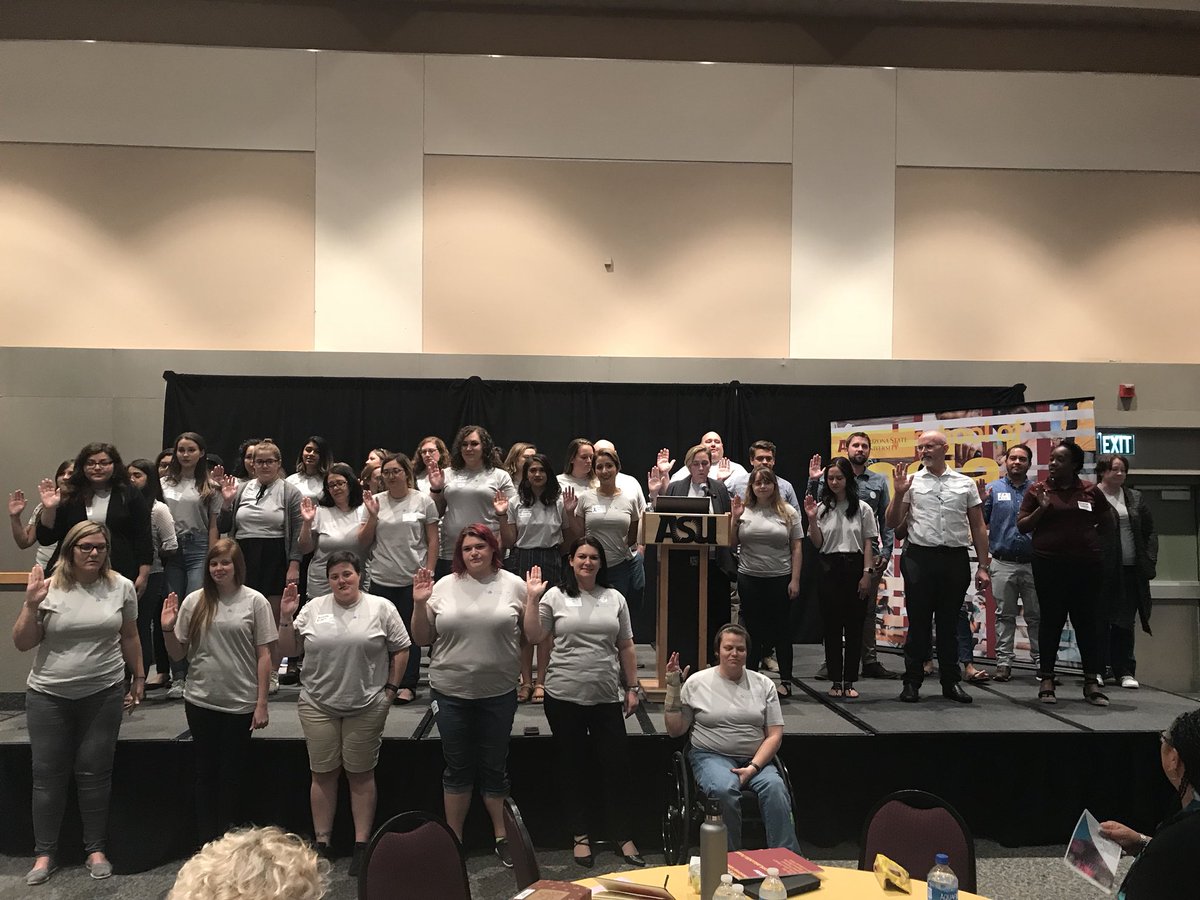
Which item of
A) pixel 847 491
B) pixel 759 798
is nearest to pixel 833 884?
pixel 759 798

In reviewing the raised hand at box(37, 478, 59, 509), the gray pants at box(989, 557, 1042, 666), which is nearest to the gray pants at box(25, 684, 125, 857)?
the raised hand at box(37, 478, 59, 509)

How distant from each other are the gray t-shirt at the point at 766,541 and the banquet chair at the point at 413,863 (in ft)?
10.1

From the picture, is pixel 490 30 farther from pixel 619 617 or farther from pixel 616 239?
pixel 619 617

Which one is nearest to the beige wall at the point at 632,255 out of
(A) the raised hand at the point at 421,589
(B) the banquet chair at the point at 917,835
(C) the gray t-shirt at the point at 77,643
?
(A) the raised hand at the point at 421,589

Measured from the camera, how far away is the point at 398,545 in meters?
5.44

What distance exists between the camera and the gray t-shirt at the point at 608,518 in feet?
18.2

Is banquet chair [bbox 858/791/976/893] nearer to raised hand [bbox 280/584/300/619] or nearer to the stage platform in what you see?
the stage platform

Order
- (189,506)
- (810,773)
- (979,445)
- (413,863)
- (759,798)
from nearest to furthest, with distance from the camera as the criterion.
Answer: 1. (413,863)
2. (759,798)
3. (810,773)
4. (189,506)
5. (979,445)

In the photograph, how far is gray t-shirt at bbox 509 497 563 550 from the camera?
552 cm

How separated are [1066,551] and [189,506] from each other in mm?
5647

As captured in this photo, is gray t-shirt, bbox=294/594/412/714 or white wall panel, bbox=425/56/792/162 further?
white wall panel, bbox=425/56/792/162

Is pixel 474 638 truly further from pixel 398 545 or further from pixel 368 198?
pixel 368 198

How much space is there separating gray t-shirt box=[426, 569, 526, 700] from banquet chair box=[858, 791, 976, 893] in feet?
6.09

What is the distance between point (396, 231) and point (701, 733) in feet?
19.0
